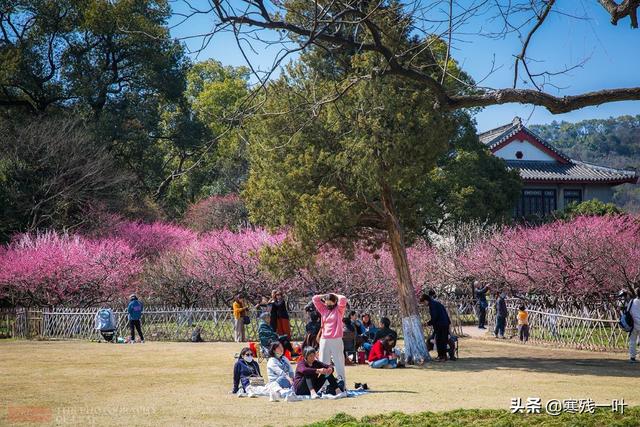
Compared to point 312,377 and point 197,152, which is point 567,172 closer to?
point 197,152

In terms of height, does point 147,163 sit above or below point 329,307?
above

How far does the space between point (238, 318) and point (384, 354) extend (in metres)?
7.77

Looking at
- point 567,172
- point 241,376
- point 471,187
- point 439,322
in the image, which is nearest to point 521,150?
point 567,172

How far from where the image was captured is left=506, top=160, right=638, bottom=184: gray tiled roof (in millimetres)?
45469

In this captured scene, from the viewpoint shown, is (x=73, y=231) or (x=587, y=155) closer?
(x=73, y=231)

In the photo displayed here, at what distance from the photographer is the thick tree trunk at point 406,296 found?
18312mm

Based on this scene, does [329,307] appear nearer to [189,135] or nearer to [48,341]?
[48,341]

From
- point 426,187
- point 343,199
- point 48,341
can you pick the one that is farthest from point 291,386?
point 426,187

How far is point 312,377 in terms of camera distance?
513 inches

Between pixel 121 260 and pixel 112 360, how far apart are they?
14367 mm

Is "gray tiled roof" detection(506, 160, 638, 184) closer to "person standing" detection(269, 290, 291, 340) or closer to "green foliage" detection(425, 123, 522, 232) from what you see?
"green foliage" detection(425, 123, 522, 232)

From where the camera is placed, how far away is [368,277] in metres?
30.1

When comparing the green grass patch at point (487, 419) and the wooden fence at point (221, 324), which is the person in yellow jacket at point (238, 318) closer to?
the wooden fence at point (221, 324)

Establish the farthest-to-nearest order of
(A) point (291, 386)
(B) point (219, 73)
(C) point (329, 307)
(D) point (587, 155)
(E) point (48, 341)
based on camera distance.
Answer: (D) point (587, 155), (B) point (219, 73), (E) point (48, 341), (C) point (329, 307), (A) point (291, 386)
